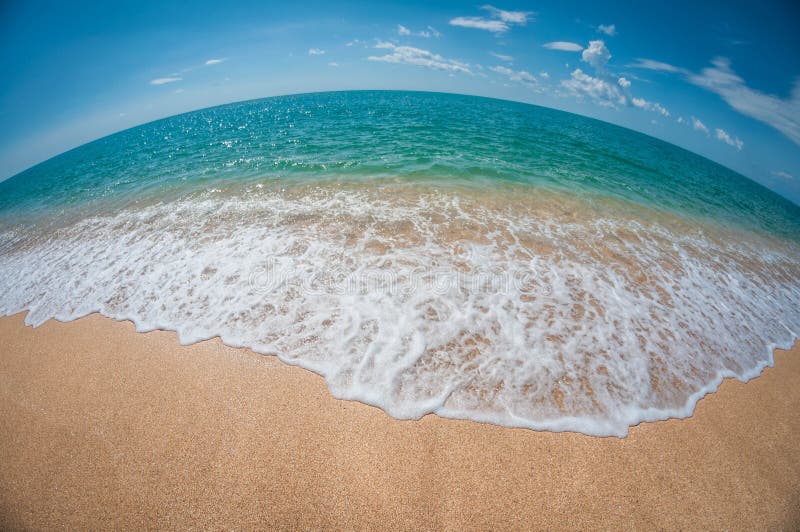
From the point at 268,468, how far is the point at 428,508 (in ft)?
5.90

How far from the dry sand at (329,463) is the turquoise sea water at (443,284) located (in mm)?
317

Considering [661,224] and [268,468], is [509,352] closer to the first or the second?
[268,468]

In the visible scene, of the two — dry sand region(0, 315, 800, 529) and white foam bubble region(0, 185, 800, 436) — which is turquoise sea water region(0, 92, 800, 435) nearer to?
white foam bubble region(0, 185, 800, 436)

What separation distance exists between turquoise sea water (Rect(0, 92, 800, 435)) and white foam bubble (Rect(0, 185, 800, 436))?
37mm

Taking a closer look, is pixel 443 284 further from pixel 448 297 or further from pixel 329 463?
pixel 329 463

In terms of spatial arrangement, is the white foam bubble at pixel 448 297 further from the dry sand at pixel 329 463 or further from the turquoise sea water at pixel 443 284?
the dry sand at pixel 329 463

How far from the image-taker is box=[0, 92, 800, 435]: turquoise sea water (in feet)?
13.2

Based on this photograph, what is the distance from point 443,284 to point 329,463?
142 inches

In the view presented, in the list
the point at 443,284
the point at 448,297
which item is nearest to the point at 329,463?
the point at 448,297

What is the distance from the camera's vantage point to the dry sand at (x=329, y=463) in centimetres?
279

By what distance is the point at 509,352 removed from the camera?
434cm

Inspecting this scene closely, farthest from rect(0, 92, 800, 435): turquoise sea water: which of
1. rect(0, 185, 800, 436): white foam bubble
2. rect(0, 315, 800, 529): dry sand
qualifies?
rect(0, 315, 800, 529): dry sand

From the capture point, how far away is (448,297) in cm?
531

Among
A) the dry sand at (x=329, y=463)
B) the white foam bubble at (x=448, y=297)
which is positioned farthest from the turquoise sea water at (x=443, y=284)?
the dry sand at (x=329, y=463)
